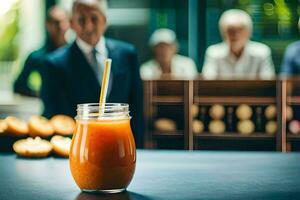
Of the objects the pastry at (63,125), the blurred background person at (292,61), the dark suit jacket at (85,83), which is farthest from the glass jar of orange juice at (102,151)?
the blurred background person at (292,61)

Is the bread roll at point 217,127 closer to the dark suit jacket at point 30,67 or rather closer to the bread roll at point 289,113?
the bread roll at point 289,113

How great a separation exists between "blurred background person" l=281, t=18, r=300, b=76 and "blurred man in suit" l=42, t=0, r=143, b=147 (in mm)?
1938

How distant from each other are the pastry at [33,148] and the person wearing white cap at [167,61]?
3.88 metres

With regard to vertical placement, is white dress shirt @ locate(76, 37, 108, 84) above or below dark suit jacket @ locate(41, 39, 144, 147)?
above

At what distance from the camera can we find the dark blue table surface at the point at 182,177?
3.99 ft

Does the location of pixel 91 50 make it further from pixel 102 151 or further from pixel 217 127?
pixel 102 151

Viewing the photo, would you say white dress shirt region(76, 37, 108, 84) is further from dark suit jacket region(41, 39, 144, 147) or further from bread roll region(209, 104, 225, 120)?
bread roll region(209, 104, 225, 120)

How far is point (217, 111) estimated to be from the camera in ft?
17.5

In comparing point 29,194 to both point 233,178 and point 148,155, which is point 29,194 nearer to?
point 233,178

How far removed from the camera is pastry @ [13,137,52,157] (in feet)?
5.53

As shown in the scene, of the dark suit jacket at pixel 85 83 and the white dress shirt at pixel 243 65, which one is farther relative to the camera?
the white dress shirt at pixel 243 65

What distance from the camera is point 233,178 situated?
1.40 metres

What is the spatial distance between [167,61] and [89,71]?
1.77 metres

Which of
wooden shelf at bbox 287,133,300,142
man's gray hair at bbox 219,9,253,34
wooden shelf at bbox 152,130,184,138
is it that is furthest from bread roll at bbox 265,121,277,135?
man's gray hair at bbox 219,9,253,34
